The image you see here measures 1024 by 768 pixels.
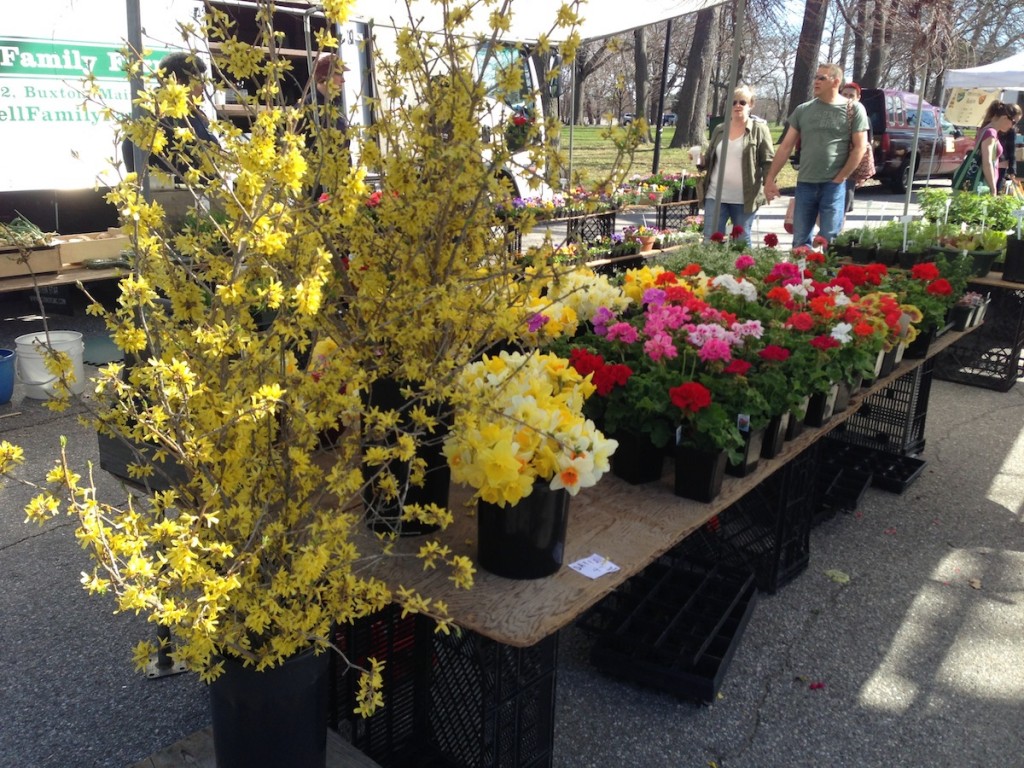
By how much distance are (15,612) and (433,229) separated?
7.32ft

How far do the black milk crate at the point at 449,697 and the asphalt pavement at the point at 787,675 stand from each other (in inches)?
14.5

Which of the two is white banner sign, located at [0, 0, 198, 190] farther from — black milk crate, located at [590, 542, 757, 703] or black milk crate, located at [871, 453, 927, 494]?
black milk crate, located at [871, 453, 927, 494]

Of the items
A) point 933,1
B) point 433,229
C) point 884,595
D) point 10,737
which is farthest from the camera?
point 933,1

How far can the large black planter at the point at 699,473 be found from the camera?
2359mm

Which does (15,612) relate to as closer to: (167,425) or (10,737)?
(10,737)

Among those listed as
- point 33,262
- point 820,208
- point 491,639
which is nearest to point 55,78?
point 33,262

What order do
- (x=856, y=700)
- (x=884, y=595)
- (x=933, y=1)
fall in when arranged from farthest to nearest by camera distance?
1. (x=933, y=1)
2. (x=884, y=595)
3. (x=856, y=700)

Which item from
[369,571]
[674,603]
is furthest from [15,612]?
[674,603]

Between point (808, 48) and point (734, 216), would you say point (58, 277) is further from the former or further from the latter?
point (808, 48)

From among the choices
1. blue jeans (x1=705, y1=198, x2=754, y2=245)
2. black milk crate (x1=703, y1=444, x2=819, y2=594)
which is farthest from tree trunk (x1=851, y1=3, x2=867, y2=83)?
black milk crate (x1=703, y1=444, x2=819, y2=594)

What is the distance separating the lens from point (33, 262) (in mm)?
5727

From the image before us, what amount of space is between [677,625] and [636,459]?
731mm

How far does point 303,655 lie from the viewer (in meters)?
1.65

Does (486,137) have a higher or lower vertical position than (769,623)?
higher
